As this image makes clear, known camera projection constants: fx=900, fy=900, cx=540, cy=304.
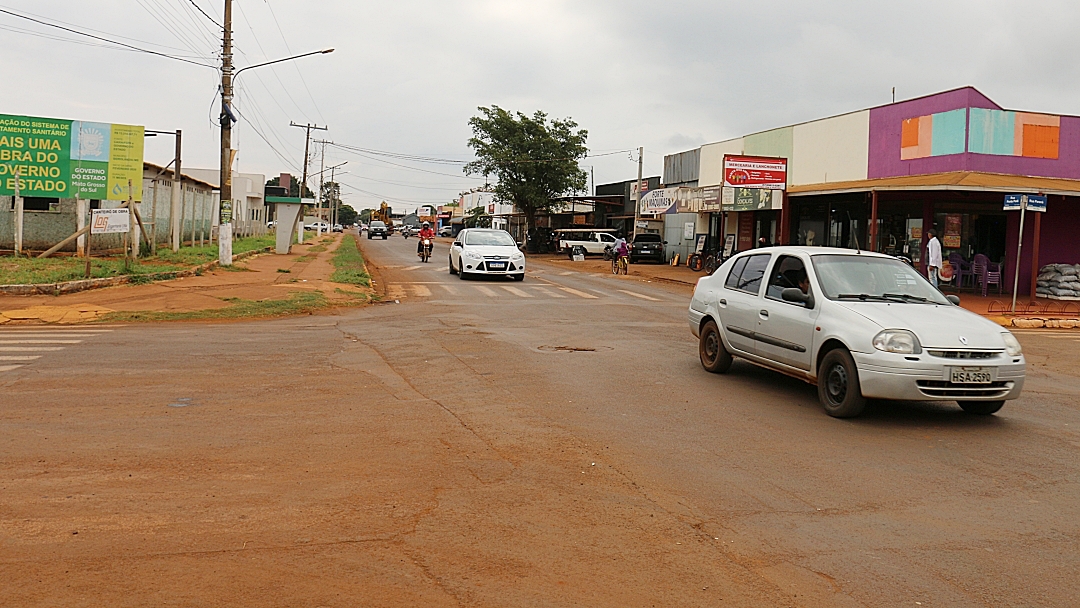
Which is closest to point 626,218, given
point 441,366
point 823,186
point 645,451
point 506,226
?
point 506,226

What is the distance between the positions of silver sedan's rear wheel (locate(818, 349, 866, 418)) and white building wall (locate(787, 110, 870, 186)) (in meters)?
22.0

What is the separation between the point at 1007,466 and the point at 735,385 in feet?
11.4

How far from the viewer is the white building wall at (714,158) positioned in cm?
Answer: 3694

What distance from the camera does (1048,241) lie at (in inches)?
1018

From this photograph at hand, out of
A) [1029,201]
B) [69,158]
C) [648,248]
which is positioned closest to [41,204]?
[69,158]

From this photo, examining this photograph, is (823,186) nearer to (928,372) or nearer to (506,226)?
(928,372)

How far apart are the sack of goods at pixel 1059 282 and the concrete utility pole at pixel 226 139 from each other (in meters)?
22.9

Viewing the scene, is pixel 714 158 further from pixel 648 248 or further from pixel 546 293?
pixel 546 293

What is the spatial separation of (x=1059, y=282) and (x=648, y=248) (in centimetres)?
2150

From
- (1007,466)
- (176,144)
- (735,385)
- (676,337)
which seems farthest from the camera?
(176,144)

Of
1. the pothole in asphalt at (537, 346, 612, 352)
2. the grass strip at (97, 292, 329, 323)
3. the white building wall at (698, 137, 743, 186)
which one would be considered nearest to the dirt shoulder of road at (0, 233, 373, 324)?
the grass strip at (97, 292, 329, 323)

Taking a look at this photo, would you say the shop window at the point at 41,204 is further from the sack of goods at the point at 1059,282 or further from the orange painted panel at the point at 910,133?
the sack of goods at the point at 1059,282

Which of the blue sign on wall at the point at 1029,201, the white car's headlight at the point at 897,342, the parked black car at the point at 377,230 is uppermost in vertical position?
the parked black car at the point at 377,230

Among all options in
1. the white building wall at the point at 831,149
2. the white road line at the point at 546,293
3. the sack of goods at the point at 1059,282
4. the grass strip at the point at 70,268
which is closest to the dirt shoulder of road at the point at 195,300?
the grass strip at the point at 70,268
